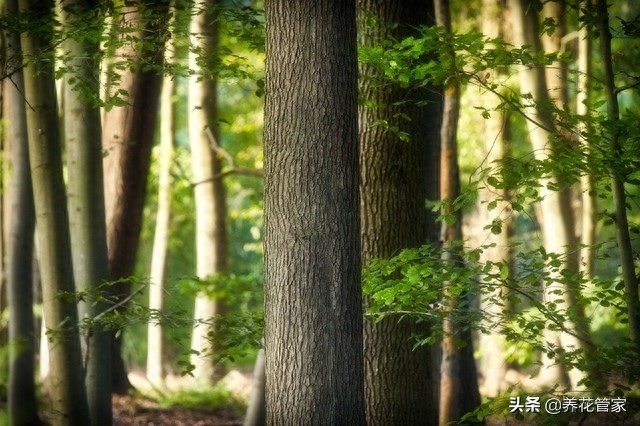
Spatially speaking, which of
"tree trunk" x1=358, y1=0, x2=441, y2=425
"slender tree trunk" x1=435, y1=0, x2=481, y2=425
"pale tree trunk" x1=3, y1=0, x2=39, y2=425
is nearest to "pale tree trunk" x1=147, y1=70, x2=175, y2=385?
"pale tree trunk" x1=3, y1=0, x2=39, y2=425

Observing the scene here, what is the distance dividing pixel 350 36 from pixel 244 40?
1.87 meters

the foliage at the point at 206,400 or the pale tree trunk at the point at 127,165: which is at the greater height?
the pale tree trunk at the point at 127,165

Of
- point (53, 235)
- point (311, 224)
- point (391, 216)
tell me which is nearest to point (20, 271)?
point (53, 235)

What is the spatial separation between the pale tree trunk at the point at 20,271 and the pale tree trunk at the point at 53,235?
1464 millimetres

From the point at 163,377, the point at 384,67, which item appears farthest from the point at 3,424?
the point at 163,377

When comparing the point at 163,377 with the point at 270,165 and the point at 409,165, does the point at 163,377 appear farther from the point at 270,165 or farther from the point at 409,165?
the point at 270,165

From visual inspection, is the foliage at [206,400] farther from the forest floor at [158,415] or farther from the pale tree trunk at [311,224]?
the pale tree trunk at [311,224]

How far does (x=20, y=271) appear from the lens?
931 cm

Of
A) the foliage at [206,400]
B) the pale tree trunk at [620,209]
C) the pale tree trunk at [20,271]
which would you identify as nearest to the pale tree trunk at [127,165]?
the foliage at [206,400]

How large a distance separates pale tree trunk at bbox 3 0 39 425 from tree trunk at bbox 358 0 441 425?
3.88m

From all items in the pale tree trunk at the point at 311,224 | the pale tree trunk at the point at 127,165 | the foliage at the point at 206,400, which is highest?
the pale tree trunk at the point at 127,165

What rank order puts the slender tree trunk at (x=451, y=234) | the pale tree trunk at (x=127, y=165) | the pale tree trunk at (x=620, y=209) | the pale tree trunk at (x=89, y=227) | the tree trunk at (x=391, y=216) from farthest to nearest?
the pale tree trunk at (x=127, y=165) < the slender tree trunk at (x=451, y=234) < the pale tree trunk at (x=89, y=227) < the tree trunk at (x=391, y=216) < the pale tree trunk at (x=620, y=209)

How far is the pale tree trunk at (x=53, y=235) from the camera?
7344 mm

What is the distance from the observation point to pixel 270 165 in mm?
5578
